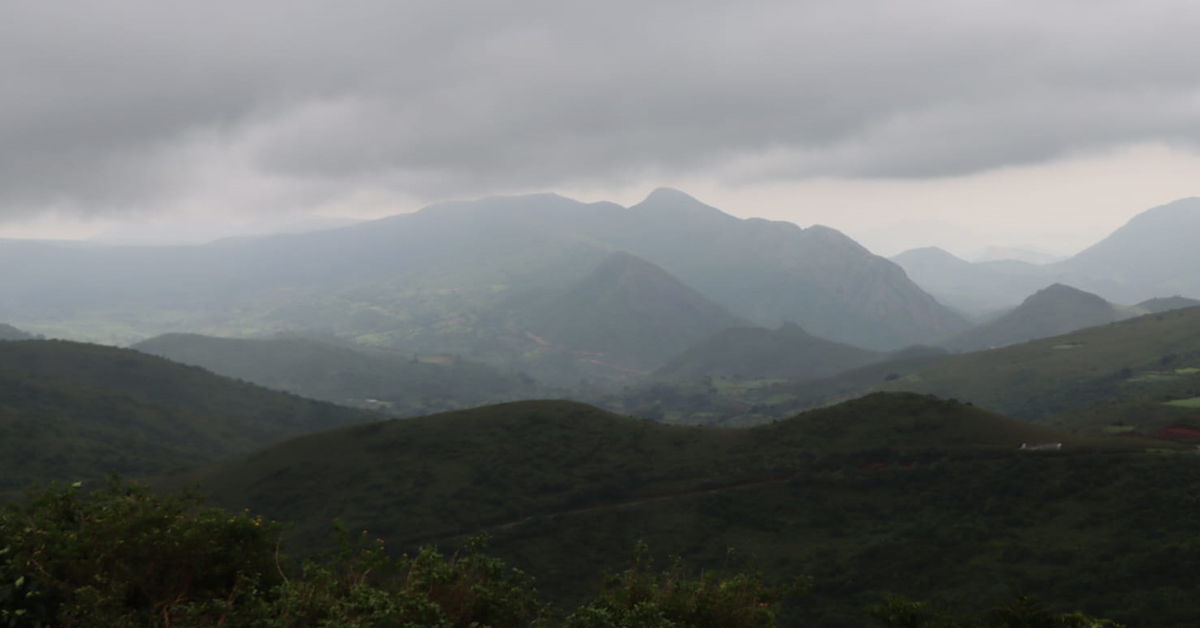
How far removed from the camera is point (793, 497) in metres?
102

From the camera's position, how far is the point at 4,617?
1542 cm

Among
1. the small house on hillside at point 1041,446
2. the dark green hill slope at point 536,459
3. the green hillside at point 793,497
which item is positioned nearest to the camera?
the green hillside at point 793,497

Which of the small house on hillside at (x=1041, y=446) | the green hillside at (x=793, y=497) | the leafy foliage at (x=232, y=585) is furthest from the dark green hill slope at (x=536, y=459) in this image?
the leafy foliage at (x=232, y=585)

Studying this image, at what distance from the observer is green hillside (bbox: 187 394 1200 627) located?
7506 centimetres

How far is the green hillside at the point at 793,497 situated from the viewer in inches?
2955

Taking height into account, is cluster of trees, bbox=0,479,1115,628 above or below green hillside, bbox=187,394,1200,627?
above

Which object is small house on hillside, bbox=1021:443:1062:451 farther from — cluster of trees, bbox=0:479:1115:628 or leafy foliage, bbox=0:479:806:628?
leafy foliage, bbox=0:479:806:628

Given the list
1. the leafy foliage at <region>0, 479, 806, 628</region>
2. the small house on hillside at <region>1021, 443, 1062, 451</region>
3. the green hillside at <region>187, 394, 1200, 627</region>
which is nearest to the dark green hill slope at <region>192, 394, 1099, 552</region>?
the green hillside at <region>187, 394, 1200, 627</region>

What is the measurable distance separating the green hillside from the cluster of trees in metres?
53.6

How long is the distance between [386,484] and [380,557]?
Answer: 10053 centimetres

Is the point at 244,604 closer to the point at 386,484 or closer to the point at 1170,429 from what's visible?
the point at 386,484

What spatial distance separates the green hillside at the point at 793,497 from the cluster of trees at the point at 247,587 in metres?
53.6

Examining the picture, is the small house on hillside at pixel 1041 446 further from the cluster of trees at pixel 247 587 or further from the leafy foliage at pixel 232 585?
the leafy foliage at pixel 232 585

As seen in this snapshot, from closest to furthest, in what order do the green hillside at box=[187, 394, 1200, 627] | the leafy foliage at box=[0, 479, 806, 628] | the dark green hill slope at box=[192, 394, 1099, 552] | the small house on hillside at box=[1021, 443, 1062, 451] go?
the leafy foliage at box=[0, 479, 806, 628]
the green hillside at box=[187, 394, 1200, 627]
the small house on hillside at box=[1021, 443, 1062, 451]
the dark green hill slope at box=[192, 394, 1099, 552]
